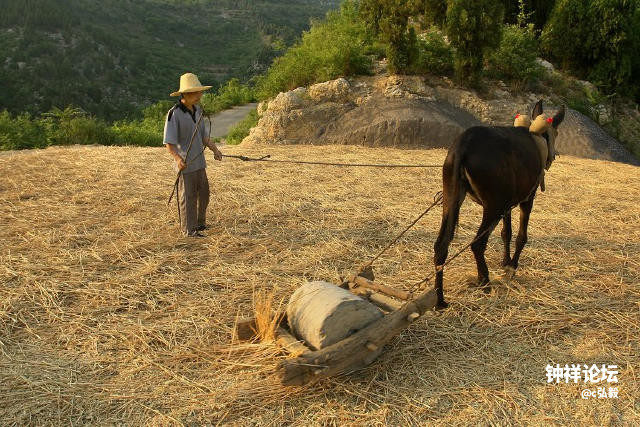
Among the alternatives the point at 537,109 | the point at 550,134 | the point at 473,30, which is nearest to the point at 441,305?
the point at 550,134

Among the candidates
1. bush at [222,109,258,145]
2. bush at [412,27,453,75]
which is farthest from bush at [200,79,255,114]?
bush at [412,27,453,75]

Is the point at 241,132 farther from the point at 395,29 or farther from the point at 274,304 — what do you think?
the point at 274,304

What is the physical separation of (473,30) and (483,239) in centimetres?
934

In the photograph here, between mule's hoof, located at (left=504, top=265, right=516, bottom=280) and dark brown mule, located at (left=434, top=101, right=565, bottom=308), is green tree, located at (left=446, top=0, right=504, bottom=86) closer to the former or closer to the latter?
dark brown mule, located at (left=434, top=101, right=565, bottom=308)

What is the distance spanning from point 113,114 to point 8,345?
1178 inches

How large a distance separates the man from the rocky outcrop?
636 centimetres

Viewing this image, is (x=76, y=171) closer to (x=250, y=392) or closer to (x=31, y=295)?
(x=31, y=295)

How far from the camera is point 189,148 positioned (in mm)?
5645

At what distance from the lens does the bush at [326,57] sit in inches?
523

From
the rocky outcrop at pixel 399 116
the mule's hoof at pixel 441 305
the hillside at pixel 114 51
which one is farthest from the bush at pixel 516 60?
the mule's hoof at pixel 441 305

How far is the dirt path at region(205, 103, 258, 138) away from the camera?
18.2 m

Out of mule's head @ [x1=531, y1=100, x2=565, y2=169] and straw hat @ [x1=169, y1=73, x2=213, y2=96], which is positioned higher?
straw hat @ [x1=169, y1=73, x2=213, y2=96]

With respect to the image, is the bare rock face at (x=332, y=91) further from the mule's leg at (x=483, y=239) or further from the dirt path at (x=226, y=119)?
the mule's leg at (x=483, y=239)

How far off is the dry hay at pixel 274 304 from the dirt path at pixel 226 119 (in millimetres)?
10314
